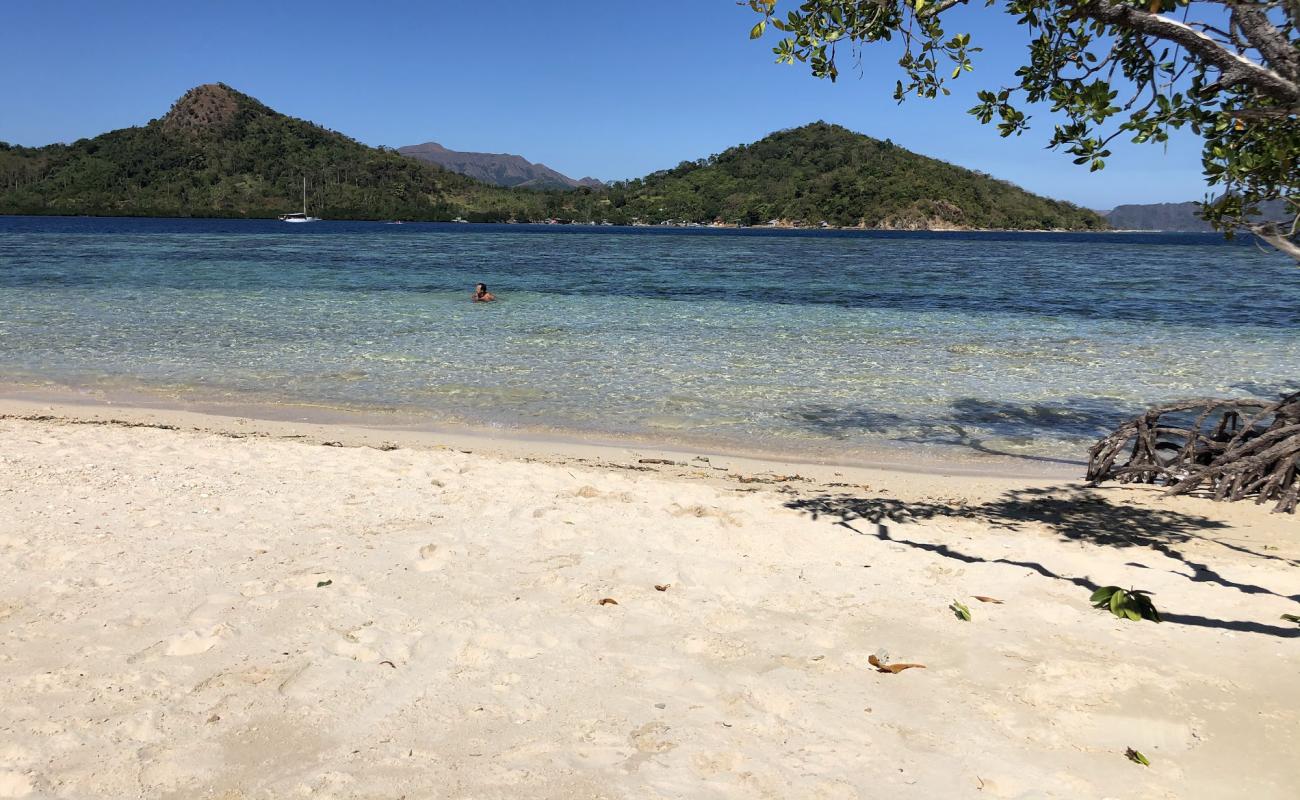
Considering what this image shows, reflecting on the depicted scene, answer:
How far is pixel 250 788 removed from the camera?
320 cm

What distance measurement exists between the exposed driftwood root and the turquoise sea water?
6.02 ft

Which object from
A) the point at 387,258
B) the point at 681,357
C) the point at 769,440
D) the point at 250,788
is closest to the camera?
the point at 250,788

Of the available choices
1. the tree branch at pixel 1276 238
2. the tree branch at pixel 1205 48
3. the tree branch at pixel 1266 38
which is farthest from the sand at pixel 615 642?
the tree branch at pixel 1266 38

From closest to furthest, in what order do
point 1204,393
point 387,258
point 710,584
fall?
point 710,584 → point 1204,393 → point 387,258

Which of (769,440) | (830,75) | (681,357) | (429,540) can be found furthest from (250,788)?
(681,357)

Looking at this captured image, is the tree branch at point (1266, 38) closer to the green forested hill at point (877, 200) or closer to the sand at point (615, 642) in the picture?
the sand at point (615, 642)

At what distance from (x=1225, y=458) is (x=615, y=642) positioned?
596 centimetres

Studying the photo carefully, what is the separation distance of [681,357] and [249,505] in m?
10.4

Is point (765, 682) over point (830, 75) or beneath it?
beneath

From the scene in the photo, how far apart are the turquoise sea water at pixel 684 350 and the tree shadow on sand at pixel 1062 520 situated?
2243 millimetres

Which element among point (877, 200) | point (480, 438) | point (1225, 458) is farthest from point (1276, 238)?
point (877, 200)

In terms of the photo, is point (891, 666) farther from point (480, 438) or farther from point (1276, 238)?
point (480, 438)

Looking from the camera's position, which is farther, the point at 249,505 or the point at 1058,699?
the point at 249,505

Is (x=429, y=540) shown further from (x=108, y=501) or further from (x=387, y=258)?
(x=387, y=258)
